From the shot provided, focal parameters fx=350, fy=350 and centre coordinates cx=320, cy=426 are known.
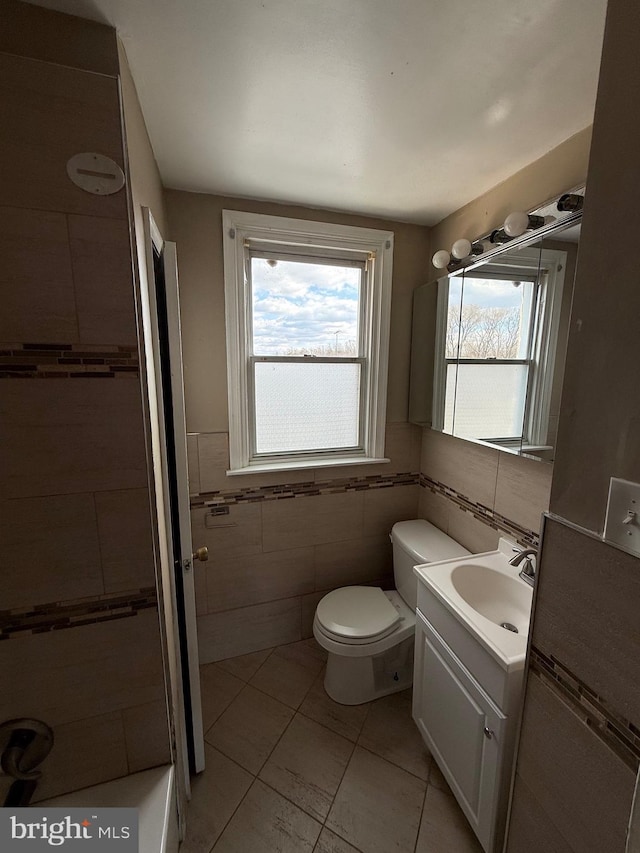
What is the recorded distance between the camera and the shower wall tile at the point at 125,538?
902mm

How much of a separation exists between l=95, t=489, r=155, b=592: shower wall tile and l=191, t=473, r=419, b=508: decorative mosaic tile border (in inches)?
34.1

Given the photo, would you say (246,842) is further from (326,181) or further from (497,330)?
(326,181)

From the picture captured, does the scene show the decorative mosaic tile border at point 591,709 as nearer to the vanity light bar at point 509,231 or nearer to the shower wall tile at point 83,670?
the shower wall tile at point 83,670

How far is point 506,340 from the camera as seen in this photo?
147cm

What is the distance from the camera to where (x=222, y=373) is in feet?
5.84

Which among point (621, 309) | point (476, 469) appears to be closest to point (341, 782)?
point (476, 469)

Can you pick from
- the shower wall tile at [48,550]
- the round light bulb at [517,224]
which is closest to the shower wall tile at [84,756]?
the shower wall tile at [48,550]

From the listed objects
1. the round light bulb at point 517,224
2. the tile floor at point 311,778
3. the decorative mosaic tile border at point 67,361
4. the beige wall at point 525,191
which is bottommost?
the tile floor at point 311,778

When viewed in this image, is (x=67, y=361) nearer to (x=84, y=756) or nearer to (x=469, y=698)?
(x=84, y=756)

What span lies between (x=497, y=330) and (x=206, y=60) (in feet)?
4.39

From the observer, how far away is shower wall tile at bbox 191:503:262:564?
1828mm

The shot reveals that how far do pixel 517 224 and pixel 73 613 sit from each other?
188 cm

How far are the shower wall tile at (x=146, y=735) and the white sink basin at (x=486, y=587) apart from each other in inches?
38.3

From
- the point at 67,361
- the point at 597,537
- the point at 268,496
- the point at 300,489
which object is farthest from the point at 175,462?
the point at 597,537
